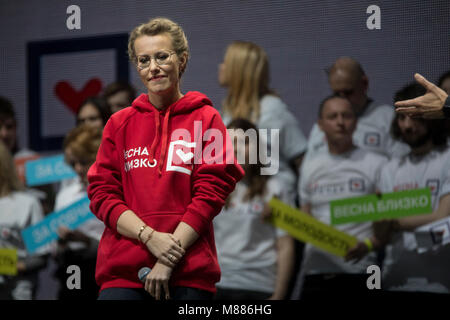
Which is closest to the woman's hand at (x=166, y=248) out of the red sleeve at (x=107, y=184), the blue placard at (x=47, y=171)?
the red sleeve at (x=107, y=184)

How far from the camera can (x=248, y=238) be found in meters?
3.21

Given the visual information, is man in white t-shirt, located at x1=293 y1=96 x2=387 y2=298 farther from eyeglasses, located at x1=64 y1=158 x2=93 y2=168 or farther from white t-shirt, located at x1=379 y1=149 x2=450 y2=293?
eyeglasses, located at x1=64 y1=158 x2=93 y2=168

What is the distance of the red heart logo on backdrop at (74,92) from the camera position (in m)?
3.39

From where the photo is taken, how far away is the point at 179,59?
169 cm

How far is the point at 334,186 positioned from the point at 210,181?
5.60 ft

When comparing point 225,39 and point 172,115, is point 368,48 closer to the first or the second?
point 225,39

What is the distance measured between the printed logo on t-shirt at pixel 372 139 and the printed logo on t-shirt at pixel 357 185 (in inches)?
7.7

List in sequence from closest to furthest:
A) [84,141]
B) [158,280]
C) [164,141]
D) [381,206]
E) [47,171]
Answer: [158,280], [164,141], [381,206], [84,141], [47,171]

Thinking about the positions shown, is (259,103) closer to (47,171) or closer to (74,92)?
(74,92)

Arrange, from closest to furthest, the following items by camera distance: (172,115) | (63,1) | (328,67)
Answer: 1. (172,115)
2. (328,67)
3. (63,1)

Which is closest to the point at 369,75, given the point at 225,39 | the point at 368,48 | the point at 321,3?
the point at 368,48

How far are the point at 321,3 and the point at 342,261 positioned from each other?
1.32 meters

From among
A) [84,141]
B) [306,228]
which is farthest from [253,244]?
[84,141]

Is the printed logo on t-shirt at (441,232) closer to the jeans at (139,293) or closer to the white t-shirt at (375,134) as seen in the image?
the white t-shirt at (375,134)
